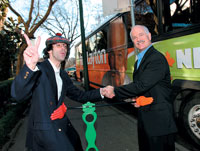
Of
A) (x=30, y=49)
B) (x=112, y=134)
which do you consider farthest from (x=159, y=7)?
(x=30, y=49)

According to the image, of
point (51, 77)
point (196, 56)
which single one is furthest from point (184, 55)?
point (51, 77)

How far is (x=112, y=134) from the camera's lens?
16.2 feet

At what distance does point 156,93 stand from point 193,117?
2072mm

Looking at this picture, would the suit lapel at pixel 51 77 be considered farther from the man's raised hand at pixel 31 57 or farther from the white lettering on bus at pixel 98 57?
the white lettering on bus at pixel 98 57

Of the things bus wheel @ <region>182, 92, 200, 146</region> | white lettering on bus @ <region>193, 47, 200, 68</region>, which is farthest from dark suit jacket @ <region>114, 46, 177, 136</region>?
bus wheel @ <region>182, 92, 200, 146</region>

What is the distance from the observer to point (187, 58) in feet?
12.2

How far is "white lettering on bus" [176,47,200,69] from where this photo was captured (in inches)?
137

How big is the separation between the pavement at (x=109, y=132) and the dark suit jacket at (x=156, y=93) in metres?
2.01

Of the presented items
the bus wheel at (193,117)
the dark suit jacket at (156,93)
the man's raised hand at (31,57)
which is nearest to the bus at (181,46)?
the bus wheel at (193,117)

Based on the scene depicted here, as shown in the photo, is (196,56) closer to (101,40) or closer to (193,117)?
(193,117)

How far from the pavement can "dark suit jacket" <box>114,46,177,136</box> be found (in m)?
2.01

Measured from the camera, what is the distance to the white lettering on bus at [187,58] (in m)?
3.49

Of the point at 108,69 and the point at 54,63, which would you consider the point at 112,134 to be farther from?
the point at 108,69

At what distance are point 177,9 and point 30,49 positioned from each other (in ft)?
11.1
